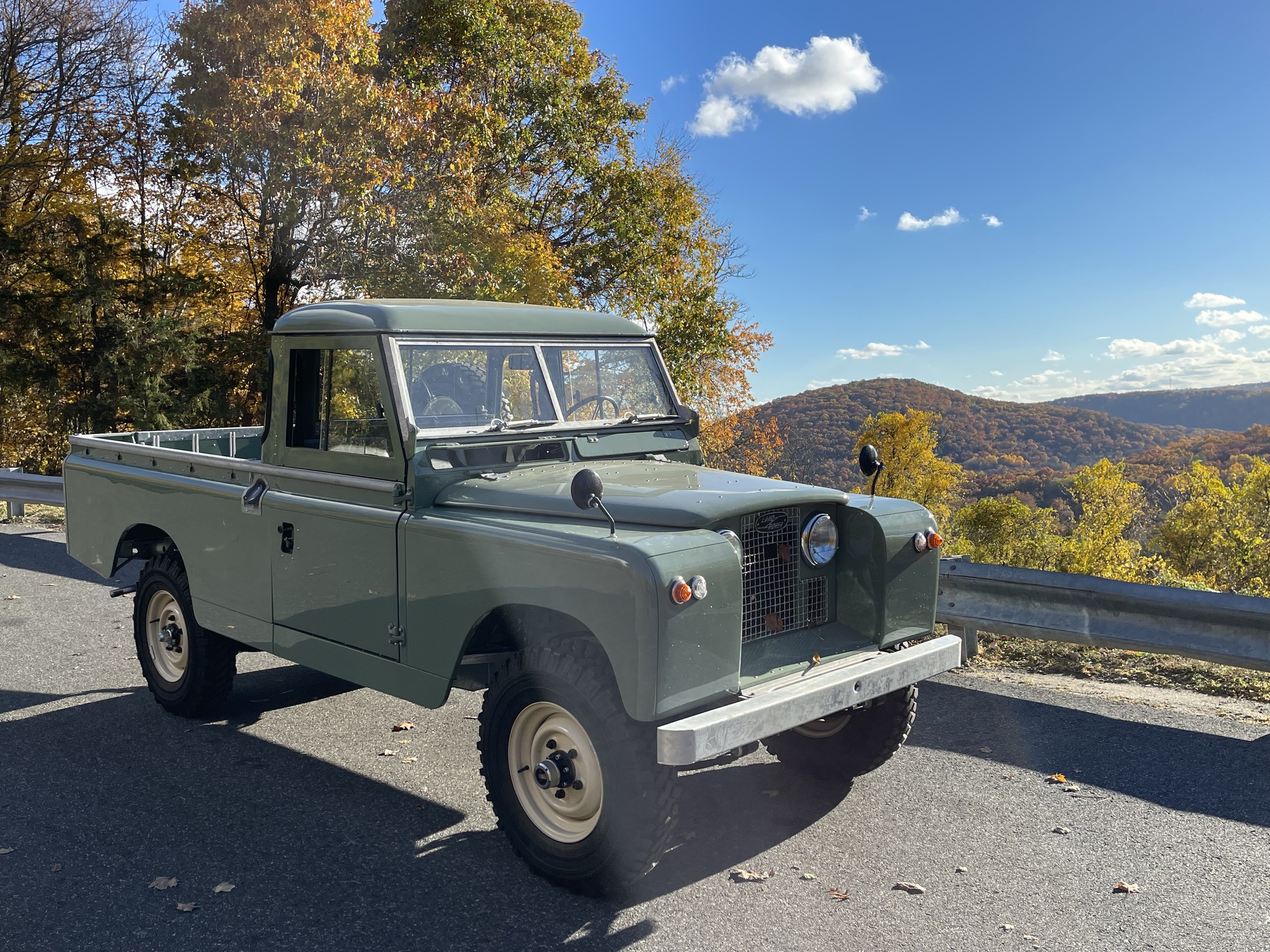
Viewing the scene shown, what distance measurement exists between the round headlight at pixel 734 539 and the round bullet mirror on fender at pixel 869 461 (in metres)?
1.23

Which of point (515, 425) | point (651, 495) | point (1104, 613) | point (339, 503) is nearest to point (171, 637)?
point (339, 503)

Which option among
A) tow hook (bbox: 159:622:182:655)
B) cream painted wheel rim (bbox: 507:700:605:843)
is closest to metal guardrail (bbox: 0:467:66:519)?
tow hook (bbox: 159:622:182:655)

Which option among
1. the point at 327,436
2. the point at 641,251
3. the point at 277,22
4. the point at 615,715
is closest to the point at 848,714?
the point at 615,715

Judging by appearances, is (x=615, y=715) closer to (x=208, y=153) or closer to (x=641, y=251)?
(x=208, y=153)

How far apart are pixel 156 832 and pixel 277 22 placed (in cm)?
1731

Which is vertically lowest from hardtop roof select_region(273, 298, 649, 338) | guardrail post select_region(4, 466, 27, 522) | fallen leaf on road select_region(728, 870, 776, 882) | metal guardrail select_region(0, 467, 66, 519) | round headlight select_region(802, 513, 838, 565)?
fallen leaf on road select_region(728, 870, 776, 882)

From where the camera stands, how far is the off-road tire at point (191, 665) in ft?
18.9

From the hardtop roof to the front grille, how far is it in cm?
161

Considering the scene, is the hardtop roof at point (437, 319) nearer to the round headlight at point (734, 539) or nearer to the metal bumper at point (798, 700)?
the round headlight at point (734, 539)

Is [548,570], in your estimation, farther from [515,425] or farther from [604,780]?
[515,425]

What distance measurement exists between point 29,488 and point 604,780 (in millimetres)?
11122

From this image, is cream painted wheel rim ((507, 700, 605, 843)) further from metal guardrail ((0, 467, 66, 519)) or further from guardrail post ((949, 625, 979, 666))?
metal guardrail ((0, 467, 66, 519))

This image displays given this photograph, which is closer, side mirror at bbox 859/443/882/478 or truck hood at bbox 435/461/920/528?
truck hood at bbox 435/461/920/528

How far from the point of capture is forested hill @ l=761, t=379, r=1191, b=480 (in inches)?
1772
